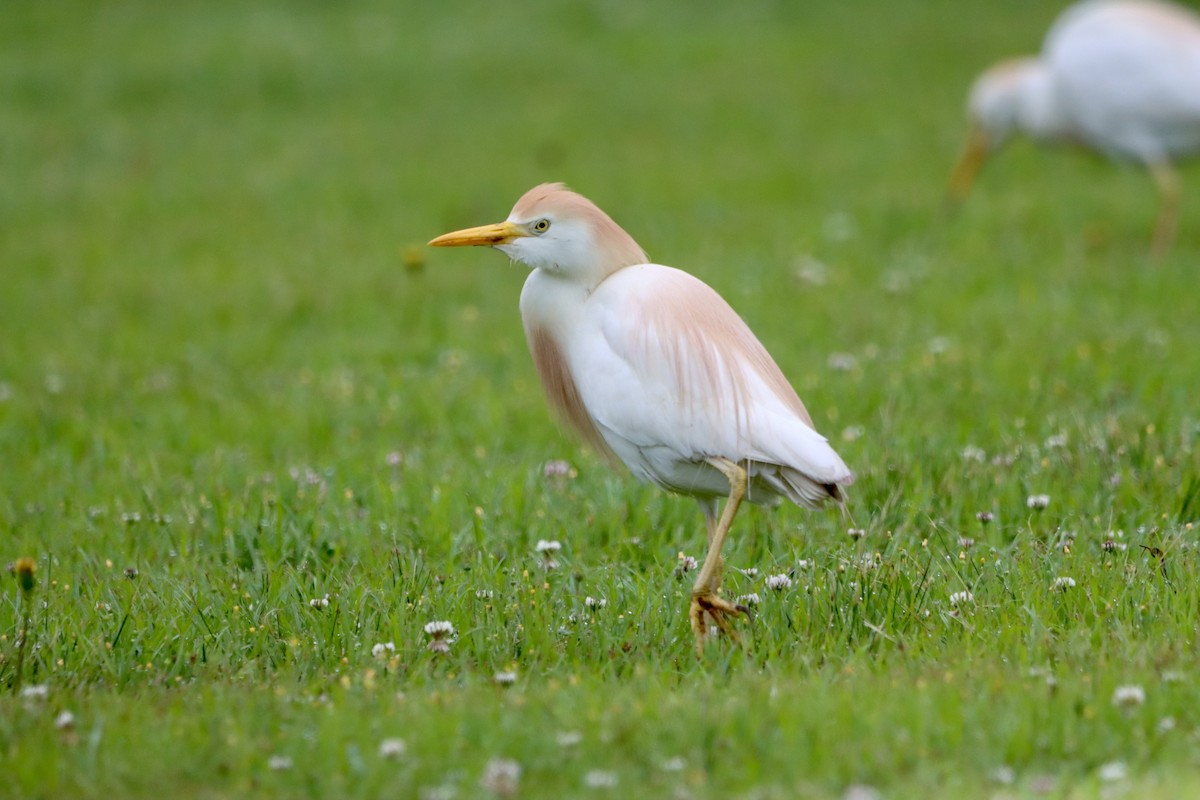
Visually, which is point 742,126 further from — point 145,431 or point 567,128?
point 145,431

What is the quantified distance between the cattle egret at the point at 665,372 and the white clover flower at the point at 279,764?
1151 millimetres

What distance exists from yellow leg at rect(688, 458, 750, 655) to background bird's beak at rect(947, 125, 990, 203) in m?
7.15

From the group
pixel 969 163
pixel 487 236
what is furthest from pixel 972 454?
pixel 969 163

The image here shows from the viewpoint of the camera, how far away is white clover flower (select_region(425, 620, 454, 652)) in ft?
11.4

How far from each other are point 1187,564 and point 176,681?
2.70 m

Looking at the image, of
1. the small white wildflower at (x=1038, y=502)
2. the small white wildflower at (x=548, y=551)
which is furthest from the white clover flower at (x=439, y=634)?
the small white wildflower at (x=1038, y=502)

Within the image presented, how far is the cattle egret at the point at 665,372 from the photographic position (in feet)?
11.6

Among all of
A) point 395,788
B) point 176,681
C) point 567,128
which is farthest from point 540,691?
point 567,128

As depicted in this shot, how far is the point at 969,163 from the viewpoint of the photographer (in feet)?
35.4

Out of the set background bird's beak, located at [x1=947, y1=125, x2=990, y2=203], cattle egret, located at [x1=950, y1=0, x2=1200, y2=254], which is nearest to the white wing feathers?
cattle egret, located at [x1=950, y1=0, x2=1200, y2=254]

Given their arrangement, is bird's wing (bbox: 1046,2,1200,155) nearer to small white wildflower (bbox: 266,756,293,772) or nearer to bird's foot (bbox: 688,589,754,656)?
bird's foot (bbox: 688,589,754,656)

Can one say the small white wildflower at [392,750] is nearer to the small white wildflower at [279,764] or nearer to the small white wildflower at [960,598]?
the small white wildflower at [279,764]

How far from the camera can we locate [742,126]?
1291 centimetres

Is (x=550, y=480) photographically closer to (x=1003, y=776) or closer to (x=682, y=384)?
(x=682, y=384)
